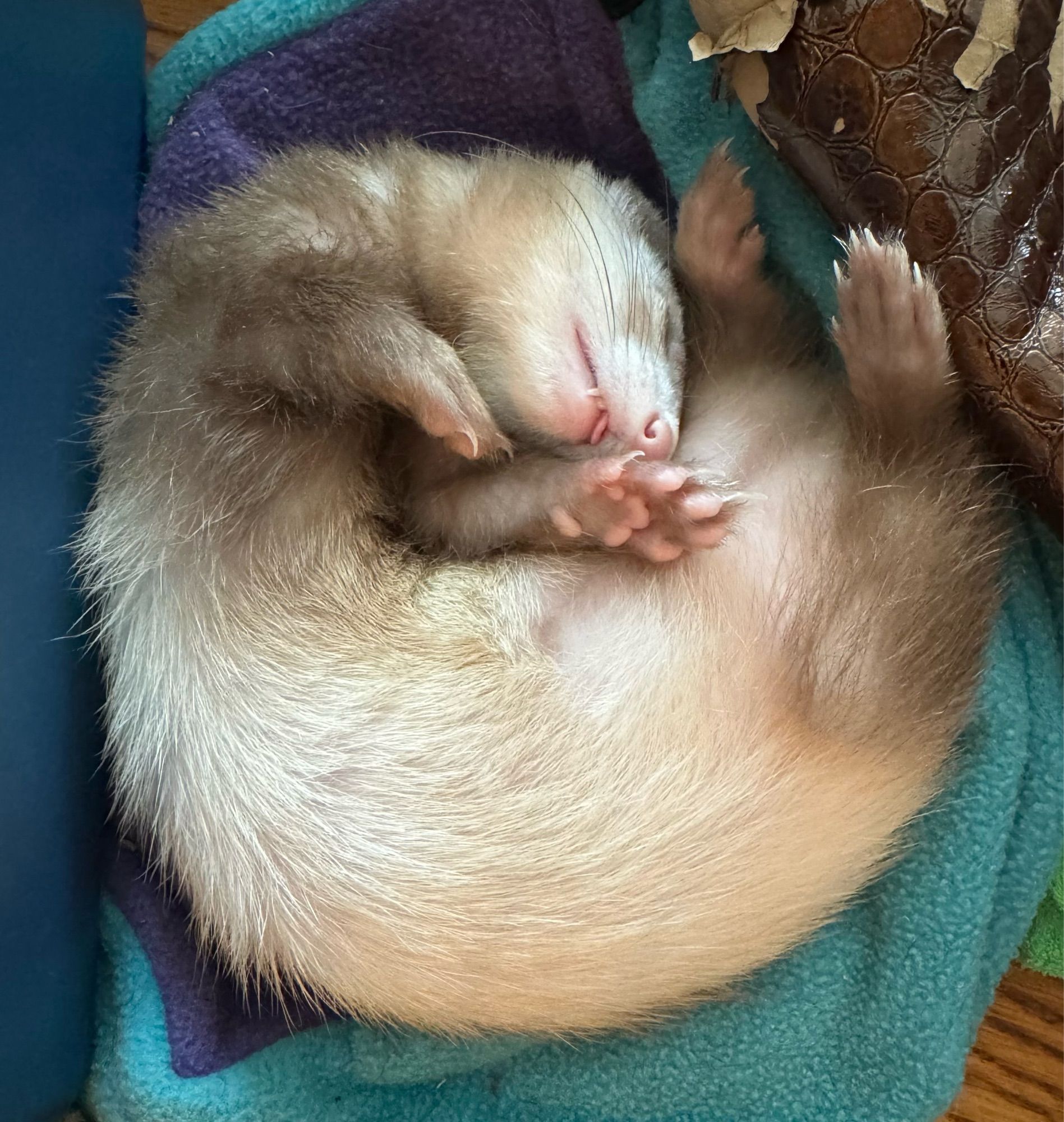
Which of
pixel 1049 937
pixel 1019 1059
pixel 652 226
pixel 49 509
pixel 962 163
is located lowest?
pixel 1019 1059

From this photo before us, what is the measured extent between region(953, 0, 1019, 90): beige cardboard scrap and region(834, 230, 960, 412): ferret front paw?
157mm

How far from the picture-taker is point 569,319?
1146 mm

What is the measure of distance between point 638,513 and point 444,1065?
2.19ft

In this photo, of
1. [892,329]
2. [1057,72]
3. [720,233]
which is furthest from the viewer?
[720,233]

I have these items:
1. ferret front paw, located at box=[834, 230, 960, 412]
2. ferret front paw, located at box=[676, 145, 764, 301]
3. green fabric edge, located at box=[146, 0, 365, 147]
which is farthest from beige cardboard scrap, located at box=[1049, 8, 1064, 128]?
green fabric edge, located at box=[146, 0, 365, 147]

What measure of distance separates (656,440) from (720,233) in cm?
31

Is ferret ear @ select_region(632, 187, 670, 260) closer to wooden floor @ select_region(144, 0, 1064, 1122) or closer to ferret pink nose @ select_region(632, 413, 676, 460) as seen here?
ferret pink nose @ select_region(632, 413, 676, 460)

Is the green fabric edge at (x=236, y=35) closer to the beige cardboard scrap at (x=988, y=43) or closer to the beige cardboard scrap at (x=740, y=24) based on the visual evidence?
the beige cardboard scrap at (x=740, y=24)

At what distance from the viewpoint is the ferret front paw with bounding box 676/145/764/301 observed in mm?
1189

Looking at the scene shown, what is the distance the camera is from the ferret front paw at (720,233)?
1189mm

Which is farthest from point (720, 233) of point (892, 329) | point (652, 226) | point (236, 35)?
point (236, 35)

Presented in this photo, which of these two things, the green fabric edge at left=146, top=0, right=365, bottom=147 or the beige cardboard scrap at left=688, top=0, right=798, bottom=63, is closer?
the beige cardboard scrap at left=688, top=0, right=798, bottom=63

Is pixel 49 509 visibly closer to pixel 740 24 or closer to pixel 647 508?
pixel 647 508

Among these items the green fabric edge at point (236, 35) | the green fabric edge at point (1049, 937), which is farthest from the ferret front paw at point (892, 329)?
the green fabric edge at point (236, 35)
